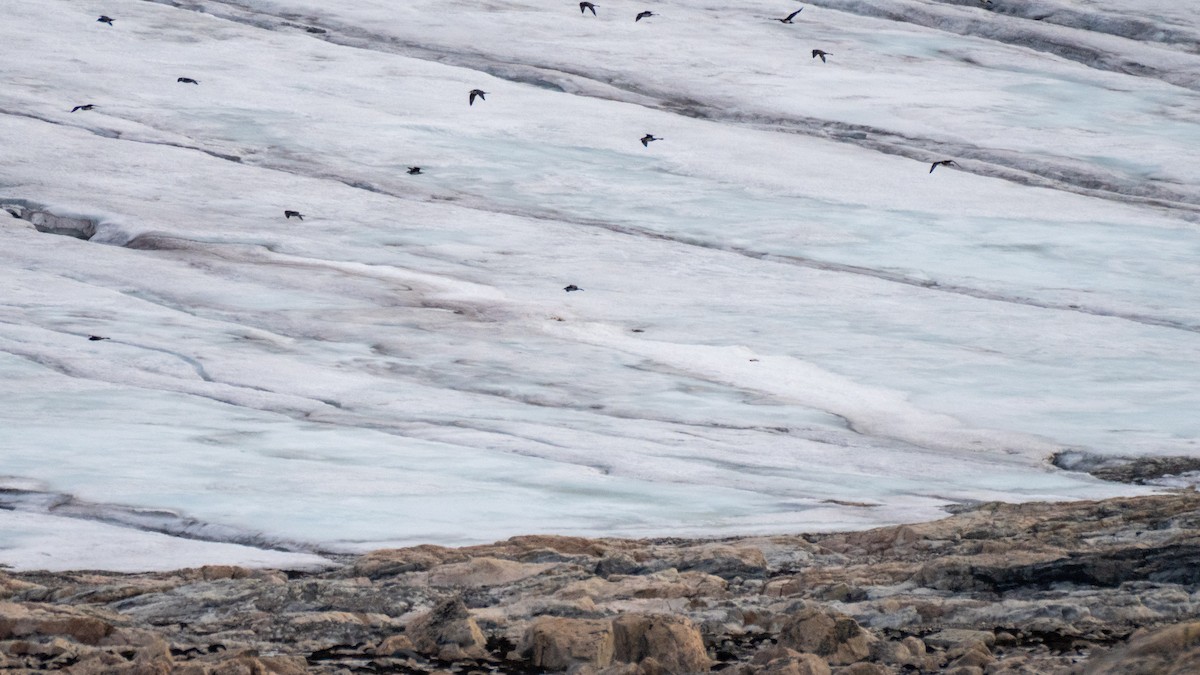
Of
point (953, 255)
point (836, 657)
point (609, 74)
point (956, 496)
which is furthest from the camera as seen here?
point (609, 74)

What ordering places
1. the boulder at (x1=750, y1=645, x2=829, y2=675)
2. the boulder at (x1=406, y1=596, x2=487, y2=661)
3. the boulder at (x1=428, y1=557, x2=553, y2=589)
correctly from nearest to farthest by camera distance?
the boulder at (x1=750, y1=645, x2=829, y2=675) < the boulder at (x1=406, y1=596, x2=487, y2=661) < the boulder at (x1=428, y1=557, x2=553, y2=589)

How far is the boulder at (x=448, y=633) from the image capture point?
4066 millimetres

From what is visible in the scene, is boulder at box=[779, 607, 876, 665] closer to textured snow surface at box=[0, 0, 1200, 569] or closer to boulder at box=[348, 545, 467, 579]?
boulder at box=[348, 545, 467, 579]

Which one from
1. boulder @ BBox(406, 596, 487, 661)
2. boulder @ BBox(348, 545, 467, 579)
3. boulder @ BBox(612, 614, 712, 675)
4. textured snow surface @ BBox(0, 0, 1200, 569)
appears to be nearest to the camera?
boulder @ BBox(612, 614, 712, 675)

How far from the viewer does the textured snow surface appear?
22.5 ft

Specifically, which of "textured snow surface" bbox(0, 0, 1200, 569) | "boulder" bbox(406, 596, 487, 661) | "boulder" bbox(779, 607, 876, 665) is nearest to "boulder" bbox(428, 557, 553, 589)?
"boulder" bbox(406, 596, 487, 661)

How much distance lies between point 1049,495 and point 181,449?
3.73 m

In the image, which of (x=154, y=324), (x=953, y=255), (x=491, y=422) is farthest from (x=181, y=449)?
(x=953, y=255)

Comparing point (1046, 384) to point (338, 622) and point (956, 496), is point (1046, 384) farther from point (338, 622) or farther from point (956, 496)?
point (338, 622)

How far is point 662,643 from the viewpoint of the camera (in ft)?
12.7

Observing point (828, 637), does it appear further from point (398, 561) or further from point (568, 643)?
point (398, 561)

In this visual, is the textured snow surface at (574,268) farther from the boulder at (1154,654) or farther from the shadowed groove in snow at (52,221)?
the boulder at (1154,654)

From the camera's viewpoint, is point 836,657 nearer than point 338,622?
Yes

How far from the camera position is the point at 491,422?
7875 millimetres
